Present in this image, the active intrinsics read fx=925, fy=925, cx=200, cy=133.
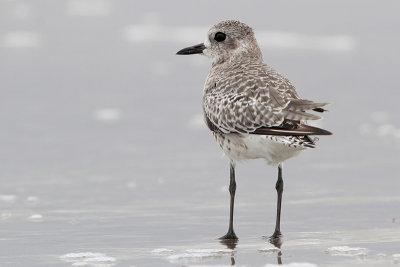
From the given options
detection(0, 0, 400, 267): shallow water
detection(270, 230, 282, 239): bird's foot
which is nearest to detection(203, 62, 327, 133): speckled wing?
detection(270, 230, 282, 239): bird's foot

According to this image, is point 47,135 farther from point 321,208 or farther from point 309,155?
point 321,208

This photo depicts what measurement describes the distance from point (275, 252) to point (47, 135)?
6.75 metres

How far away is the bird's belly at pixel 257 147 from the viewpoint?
7942 mm

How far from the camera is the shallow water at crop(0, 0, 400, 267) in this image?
25.9 feet

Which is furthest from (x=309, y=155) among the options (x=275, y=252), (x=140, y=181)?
(x=275, y=252)

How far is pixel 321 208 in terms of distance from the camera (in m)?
9.37

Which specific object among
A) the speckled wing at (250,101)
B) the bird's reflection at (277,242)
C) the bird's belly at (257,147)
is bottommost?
the bird's reflection at (277,242)

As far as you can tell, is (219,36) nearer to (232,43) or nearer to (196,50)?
(232,43)

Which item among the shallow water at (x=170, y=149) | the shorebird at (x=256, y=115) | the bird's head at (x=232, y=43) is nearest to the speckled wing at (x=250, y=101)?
the shorebird at (x=256, y=115)

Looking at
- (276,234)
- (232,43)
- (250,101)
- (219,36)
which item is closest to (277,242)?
(276,234)

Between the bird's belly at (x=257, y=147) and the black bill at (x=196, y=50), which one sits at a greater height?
the black bill at (x=196, y=50)

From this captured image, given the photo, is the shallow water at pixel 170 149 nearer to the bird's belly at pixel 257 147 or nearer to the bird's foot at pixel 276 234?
the bird's foot at pixel 276 234

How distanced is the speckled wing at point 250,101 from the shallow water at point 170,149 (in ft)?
3.37

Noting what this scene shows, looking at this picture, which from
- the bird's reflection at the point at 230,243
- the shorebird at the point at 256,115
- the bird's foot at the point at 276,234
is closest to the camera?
the bird's reflection at the point at 230,243
